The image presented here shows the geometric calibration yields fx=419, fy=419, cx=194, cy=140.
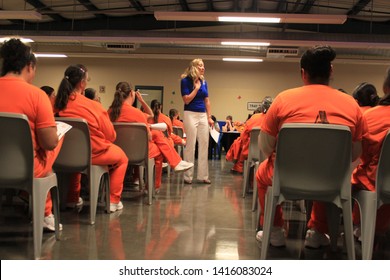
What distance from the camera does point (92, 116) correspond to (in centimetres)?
291

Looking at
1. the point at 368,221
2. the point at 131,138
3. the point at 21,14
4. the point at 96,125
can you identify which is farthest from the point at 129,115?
the point at 21,14

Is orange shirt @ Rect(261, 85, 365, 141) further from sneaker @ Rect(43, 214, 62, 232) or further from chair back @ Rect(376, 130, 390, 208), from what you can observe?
sneaker @ Rect(43, 214, 62, 232)

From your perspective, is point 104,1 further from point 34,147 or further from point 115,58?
point 34,147

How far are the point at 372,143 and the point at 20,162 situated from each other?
1.72 metres

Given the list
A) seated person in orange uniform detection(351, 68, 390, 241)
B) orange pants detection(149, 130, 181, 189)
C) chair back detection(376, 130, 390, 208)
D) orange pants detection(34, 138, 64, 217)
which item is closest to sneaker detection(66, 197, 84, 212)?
orange pants detection(149, 130, 181, 189)

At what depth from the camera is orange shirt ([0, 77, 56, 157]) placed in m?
2.02

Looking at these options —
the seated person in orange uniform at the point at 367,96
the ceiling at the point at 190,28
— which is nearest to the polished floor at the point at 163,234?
the seated person in orange uniform at the point at 367,96

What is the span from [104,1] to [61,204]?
776 centimetres

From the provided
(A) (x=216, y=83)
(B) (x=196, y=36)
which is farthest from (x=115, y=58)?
(B) (x=196, y=36)

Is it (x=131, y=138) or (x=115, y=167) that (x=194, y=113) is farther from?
(x=115, y=167)

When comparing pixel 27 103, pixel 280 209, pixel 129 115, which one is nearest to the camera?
pixel 27 103

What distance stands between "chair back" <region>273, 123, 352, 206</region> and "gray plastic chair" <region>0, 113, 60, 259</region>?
1.14 m

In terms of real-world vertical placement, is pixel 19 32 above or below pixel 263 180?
above

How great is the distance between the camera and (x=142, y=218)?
9.89ft
